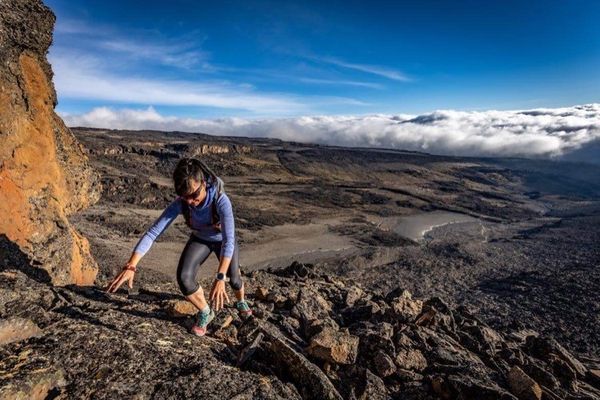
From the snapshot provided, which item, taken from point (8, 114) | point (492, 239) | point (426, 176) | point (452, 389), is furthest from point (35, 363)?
point (426, 176)

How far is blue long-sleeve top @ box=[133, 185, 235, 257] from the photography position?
3.96m

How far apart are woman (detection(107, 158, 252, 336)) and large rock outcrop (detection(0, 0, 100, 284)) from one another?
3.66m

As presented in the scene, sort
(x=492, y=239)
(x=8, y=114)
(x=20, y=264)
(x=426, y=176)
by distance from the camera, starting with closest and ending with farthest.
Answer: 1. (x=20, y=264)
2. (x=8, y=114)
3. (x=492, y=239)
4. (x=426, y=176)

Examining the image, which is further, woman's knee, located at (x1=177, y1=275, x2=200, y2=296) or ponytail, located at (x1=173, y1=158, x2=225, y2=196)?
woman's knee, located at (x1=177, y1=275, x2=200, y2=296)

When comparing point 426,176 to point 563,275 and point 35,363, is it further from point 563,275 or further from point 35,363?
point 35,363

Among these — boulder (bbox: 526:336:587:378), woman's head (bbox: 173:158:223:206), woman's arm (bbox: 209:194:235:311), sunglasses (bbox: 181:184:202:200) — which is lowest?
boulder (bbox: 526:336:587:378)

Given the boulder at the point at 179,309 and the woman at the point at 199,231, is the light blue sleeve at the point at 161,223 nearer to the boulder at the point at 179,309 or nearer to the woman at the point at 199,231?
the woman at the point at 199,231

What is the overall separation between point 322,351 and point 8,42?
7.85 meters

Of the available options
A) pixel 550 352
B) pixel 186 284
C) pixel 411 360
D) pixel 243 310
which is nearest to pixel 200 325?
pixel 186 284

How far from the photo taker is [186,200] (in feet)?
13.0

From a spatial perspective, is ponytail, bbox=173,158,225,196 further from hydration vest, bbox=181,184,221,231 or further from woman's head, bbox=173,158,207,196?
hydration vest, bbox=181,184,221,231

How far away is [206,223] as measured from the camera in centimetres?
417

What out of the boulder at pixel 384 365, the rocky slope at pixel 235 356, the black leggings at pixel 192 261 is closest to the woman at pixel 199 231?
the black leggings at pixel 192 261

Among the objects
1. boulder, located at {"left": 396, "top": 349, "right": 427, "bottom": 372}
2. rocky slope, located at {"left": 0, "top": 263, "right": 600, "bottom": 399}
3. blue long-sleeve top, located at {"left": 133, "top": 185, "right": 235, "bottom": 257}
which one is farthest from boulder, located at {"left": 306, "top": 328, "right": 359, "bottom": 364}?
blue long-sleeve top, located at {"left": 133, "top": 185, "right": 235, "bottom": 257}
